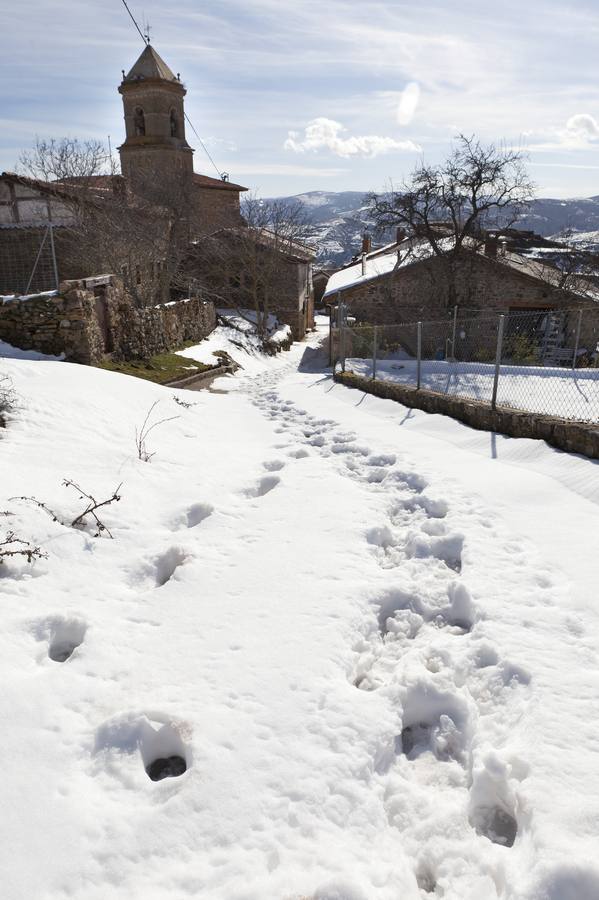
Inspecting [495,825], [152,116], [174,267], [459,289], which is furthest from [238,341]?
[495,825]

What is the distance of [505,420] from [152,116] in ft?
114

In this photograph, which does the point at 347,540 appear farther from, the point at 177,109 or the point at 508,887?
the point at 177,109

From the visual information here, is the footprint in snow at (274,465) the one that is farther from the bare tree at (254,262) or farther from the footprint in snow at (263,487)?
the bare tree at (254,262)

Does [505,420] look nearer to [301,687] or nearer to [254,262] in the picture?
[301,687]

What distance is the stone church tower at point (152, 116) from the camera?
105 feet

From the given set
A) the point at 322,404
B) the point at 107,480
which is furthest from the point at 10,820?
the point at 322,404

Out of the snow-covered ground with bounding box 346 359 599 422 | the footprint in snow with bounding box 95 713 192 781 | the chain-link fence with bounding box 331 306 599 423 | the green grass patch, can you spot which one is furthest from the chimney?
the footprint in snow with bounding box 95 713 192 781

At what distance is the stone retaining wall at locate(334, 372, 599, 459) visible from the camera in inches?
217

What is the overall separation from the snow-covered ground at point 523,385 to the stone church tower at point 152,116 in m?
24.4

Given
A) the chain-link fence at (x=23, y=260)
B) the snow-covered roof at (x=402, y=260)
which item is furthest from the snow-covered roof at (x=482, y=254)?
the chain-link fence at (x=23, y=260)

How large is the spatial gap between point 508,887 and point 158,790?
134cm

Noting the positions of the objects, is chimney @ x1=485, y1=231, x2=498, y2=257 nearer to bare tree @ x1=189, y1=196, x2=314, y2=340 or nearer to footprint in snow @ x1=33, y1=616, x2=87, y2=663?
bare tree @ x1=189, y1=196, x2=314, y2=340

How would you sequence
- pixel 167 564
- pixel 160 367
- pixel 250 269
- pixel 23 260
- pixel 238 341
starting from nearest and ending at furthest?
1. pixel 167 564
2. pixel 160 367
3. pixel 23 260
4. pixel 238 341
5. pixel 250 269

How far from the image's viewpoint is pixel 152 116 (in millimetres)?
32750
